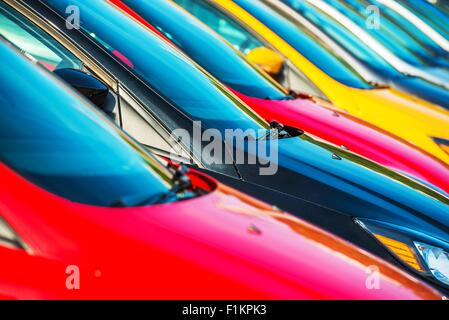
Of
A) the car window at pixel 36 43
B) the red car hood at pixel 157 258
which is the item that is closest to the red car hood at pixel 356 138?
→ the car window at pixel 36 43

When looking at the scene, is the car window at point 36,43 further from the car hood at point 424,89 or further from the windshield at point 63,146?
the car hood at point 424,89

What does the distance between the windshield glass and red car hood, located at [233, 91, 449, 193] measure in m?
1.25

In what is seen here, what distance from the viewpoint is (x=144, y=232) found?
2.35m

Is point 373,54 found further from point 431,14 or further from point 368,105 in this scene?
point 431,14

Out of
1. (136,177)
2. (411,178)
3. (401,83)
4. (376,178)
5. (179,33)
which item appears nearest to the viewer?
(136,177)

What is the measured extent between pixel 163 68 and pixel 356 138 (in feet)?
4.94

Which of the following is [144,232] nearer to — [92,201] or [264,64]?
[92,201]

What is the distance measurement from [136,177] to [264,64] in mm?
3132

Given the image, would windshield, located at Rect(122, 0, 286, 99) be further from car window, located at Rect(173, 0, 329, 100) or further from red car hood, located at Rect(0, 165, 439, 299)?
red car hood, located at Rect(0, 165, 439, 299)

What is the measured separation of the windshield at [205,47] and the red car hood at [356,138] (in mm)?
107

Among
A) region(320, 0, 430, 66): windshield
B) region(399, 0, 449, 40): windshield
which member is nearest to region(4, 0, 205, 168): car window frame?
region(320, 0, 430, 66): windshield

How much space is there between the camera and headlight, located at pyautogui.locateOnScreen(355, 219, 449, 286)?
3.31 m
